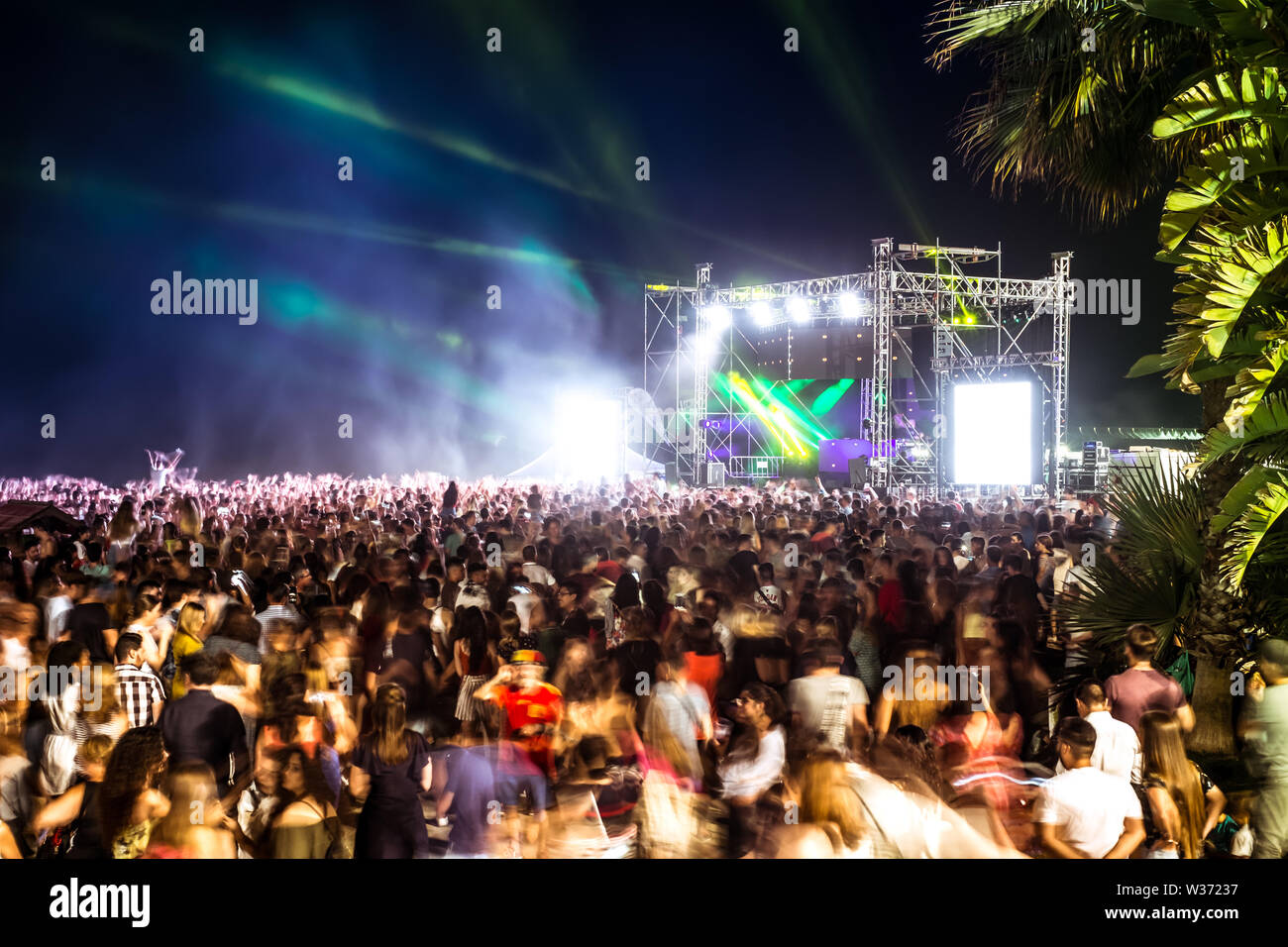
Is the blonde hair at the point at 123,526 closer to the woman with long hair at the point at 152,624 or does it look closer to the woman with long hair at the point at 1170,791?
the woman with long hair at the point at 152,624

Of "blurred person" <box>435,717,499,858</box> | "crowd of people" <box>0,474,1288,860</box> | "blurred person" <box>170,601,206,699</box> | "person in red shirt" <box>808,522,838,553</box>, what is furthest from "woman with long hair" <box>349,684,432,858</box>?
"person in red shirt" <box>808,522,838,553</box>

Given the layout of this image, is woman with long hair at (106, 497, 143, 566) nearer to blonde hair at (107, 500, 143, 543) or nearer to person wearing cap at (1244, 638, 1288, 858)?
blonde hair at (107, 500, 143, 543)

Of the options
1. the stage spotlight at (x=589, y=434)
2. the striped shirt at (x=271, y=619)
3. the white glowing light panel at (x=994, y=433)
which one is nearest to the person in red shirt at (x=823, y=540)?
the striped shirt at (x=271, y=619)

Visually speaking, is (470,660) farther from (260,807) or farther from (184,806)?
(184,806)

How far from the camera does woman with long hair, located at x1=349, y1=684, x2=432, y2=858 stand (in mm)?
4047

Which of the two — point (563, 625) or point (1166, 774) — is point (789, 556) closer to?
point (563, 625)

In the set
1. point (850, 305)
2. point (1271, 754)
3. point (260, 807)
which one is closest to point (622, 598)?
point (260, 807)

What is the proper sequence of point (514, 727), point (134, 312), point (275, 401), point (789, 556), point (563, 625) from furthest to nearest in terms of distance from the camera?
point (275, 401) < point (134, 312) < point (789, 556) < point (563, 625) < point (514, 727)

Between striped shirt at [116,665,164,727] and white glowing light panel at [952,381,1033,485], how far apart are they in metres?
17.6

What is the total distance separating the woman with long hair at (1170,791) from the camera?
4379mm

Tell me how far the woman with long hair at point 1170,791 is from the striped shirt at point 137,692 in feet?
14.7

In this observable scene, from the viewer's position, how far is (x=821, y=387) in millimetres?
32188
